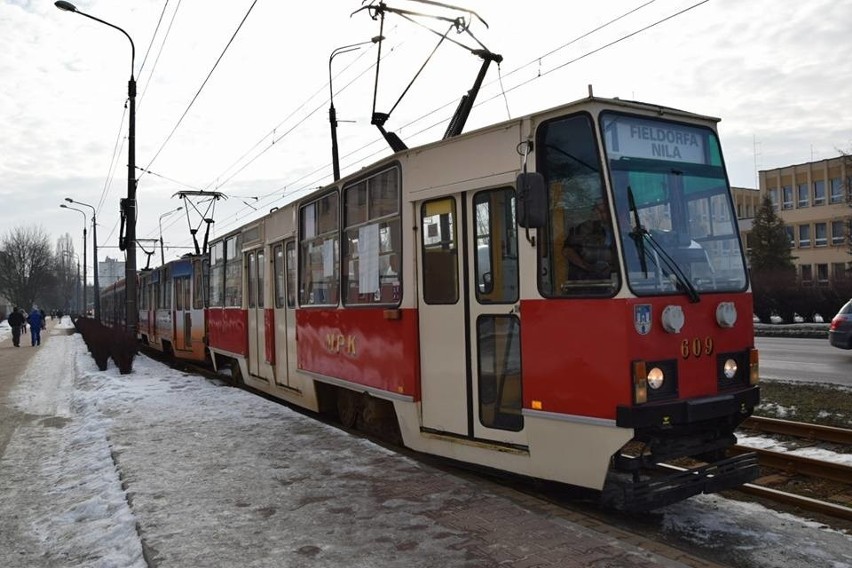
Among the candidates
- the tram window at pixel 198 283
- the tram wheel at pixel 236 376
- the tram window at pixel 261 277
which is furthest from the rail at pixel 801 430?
the tram window at pixel 198 283

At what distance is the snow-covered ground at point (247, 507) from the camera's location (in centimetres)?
437

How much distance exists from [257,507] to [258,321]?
6359mm

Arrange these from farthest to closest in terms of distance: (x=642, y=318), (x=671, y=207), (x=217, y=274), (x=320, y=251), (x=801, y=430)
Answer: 1. (x=217, y=274)
2. (x=320, y=251)
3. (x=801, y=430)
4. (x=671, y=207)
5. (x=642, y=318)

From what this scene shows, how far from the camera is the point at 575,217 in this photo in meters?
4.98

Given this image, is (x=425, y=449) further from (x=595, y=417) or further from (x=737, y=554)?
(x=737, y=554)

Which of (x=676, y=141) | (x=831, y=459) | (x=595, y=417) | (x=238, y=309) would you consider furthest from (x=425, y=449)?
(x=238, y=309)

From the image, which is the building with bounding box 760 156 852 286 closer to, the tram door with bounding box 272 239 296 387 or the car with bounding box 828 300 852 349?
the car with bounding box 828 300 852 349

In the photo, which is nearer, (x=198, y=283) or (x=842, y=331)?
(x=842, y=331)

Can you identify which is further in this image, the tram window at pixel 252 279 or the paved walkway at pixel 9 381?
the tram window at pixel 252 279

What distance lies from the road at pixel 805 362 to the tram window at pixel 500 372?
27.2 feet

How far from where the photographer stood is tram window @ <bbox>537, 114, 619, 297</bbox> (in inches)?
189

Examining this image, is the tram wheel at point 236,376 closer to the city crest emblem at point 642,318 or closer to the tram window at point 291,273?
the tram window at point 291,273

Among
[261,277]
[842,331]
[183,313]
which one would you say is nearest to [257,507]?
[261,277]

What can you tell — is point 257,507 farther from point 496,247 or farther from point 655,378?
point 655,378
